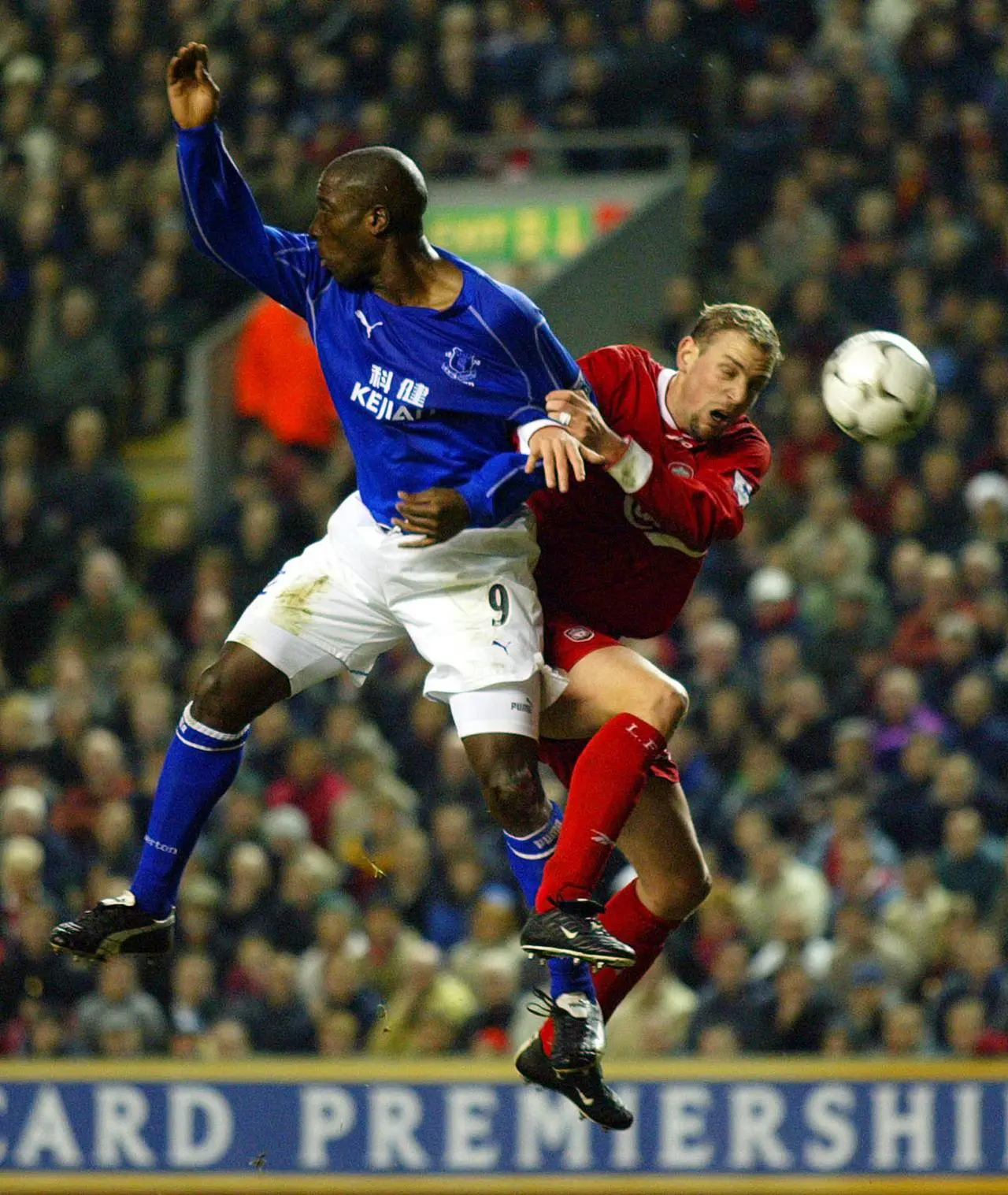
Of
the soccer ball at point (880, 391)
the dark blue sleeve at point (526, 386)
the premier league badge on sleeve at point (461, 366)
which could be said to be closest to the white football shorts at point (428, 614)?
the dark blue sleeve at point (526, 386)

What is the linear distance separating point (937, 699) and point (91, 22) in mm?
7044

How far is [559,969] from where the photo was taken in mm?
5352

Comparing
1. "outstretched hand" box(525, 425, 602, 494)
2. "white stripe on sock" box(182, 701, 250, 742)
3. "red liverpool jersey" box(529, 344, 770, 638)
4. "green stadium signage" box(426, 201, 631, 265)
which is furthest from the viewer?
"green stadium signage" box(426, 201, 631, 265)

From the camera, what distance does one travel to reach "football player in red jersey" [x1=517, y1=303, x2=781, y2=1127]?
5.17 meters

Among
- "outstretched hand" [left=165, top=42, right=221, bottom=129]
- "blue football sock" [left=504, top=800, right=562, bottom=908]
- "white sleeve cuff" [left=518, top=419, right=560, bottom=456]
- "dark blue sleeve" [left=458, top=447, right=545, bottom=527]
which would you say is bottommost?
"blue football sock" [left=504, top=800, right=562, bottom=908]

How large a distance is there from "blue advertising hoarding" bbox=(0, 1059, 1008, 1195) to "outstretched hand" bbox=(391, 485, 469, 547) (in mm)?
3718

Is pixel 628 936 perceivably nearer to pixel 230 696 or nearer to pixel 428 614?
pixel 428 614

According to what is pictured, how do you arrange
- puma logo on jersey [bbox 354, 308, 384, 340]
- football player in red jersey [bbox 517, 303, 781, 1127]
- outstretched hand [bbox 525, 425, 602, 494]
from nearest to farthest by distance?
outstretched hand [bbox 525, 425, 602, 494] < football player in red jersey [bbox 517, 303, 781, 1127] < puma logo on jersey [bbox 354, 308, 384, 340]

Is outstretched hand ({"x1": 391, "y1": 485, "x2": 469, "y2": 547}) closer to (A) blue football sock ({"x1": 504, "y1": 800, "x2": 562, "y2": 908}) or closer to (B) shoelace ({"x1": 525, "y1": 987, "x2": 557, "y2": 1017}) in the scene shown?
(A) blue football sock ({"x1": 504, "y1": 800, "x2": 562, "y2": 908})

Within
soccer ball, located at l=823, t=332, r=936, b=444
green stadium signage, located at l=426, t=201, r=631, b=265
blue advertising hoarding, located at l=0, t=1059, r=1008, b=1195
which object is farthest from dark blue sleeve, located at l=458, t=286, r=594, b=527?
green stadium signage, located at l=426, t=201, r=631, b=265

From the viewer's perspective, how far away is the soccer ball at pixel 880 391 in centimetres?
573

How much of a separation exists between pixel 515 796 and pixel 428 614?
1.57 ft

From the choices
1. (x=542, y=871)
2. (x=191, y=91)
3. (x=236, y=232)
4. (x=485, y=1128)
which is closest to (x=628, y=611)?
(x=542, y=871)

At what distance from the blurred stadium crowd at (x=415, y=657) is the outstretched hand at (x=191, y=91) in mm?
4152
